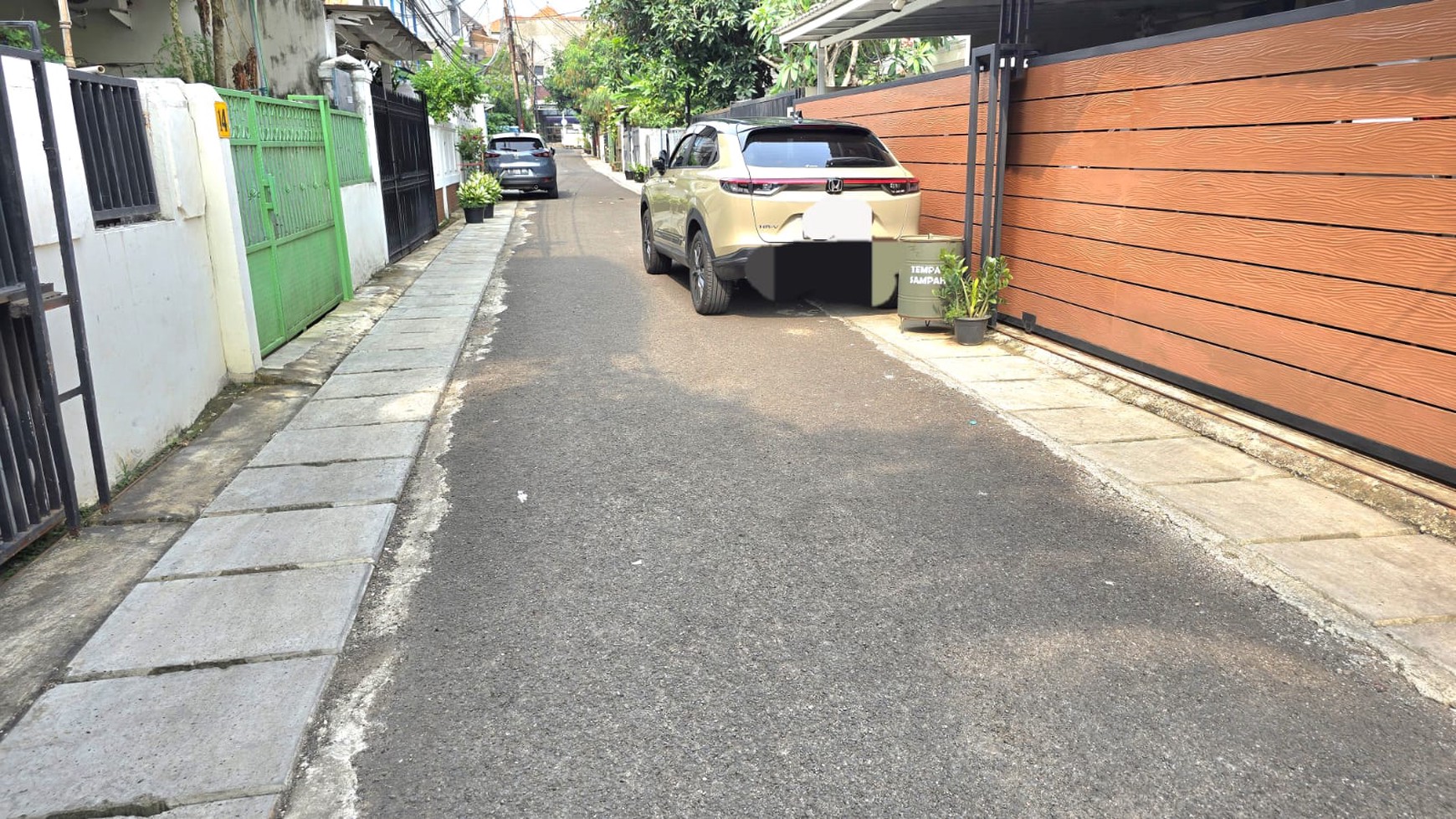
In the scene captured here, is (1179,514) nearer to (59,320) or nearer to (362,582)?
(362,582)

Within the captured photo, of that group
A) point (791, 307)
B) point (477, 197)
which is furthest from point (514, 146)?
point (791, 307)

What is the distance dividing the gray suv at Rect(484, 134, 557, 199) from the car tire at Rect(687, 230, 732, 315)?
18399 mm

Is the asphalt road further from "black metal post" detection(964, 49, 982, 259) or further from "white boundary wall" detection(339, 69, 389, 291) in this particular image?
"white boundary wall" detection(339, 69, 389, 291)

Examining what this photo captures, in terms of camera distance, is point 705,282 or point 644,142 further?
point 644,142

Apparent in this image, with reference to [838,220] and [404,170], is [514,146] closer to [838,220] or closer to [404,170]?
[404,170]

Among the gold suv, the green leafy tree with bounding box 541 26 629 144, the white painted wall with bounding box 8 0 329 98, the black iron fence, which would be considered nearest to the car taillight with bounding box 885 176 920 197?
the gold suv

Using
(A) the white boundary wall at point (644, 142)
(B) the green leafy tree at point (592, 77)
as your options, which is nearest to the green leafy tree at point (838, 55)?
(B) the green leafy tree at point (592, 77)

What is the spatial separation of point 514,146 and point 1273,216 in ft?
79.4

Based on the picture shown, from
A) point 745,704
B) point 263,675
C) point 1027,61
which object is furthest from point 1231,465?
point 263,675

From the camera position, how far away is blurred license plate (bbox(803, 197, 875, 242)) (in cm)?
830

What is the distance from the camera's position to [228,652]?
11.0 ft

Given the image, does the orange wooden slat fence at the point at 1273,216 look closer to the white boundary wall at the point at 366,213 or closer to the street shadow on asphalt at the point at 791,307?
the street shadow on asphalt at the point at 791,307

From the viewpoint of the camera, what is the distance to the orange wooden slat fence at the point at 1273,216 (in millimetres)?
4535

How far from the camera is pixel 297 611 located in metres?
3.64
